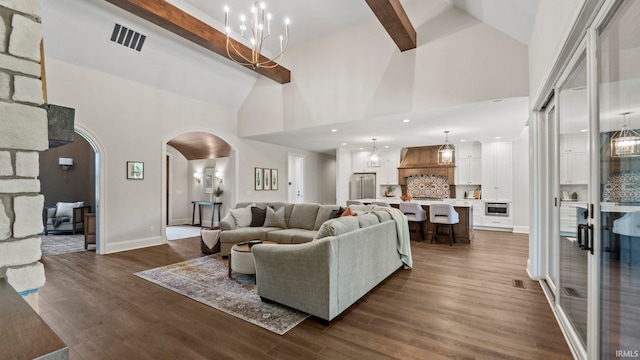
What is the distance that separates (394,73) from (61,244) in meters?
7.71

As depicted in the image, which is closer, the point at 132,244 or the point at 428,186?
the point at 132,244

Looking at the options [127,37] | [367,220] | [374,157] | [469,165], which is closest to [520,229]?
[469,165]

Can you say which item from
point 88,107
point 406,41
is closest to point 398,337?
point 406,41

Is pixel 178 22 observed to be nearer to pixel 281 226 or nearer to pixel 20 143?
pixel 281 226

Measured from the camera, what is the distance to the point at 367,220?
3.38m

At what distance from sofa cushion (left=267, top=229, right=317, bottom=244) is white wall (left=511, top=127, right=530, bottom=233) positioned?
5.83m

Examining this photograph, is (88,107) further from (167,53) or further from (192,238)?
(192,238)

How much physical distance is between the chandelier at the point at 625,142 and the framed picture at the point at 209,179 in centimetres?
842

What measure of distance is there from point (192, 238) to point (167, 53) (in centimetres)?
407

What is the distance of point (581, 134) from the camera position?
212 centimetres

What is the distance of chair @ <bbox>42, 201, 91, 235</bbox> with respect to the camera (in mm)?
6973

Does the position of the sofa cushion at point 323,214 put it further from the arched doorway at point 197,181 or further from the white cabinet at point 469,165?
the white cabinet at point 469,165

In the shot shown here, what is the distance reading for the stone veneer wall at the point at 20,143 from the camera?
3.28 ft

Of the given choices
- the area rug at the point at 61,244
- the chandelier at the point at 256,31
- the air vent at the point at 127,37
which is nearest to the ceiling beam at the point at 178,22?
the chandelier at the point at 256,31
